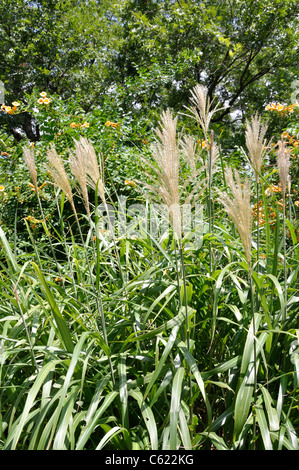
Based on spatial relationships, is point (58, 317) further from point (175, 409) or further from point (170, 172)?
point (170, 172)

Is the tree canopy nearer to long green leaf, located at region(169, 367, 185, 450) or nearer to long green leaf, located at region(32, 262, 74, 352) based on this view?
long green leaf, located at region(32, 262, 74, 352)

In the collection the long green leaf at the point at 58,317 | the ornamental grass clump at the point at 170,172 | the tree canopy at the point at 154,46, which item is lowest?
the long green leaf at the point at 58,317

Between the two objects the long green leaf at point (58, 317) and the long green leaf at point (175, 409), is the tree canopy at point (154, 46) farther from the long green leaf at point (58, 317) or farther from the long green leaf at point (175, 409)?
the long green leaf at point (175, 409)

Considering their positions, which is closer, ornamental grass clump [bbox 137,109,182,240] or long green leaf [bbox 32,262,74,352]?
ornamental grass clump [bbox 137,109,182,240]

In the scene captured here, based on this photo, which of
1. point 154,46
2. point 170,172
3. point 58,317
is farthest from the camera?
point 154,46

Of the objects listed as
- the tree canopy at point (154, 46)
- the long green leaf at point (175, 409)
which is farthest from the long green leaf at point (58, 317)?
the tree canopy at point (154, 46)

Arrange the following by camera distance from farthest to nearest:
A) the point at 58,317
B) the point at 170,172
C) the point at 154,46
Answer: the point at 154,46, the point at 58,317, the point at 170,172

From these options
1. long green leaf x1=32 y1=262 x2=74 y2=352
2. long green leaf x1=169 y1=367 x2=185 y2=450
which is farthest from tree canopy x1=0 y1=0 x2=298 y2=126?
long green leaf x1=169 y1=367 x2=185 y2=450

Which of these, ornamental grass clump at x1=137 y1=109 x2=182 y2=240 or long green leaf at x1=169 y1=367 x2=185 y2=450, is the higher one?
ornamental grass clump at x1=137 y1=109 x2=182 y2=240

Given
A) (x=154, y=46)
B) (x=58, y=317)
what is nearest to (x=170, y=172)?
(x=58, y=317)

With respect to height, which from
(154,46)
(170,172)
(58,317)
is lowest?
(58,317)

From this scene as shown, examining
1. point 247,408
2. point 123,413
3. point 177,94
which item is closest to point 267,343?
point 247,408

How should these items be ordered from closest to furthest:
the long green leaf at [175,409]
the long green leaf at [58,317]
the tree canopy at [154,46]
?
the long green leaf at [175,409] < the long green leaf at [58,317] < the tree canopy at [154,46]

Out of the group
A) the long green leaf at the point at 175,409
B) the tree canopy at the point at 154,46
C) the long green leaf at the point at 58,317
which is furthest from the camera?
the tree canopy at the point at 154,46
